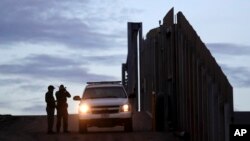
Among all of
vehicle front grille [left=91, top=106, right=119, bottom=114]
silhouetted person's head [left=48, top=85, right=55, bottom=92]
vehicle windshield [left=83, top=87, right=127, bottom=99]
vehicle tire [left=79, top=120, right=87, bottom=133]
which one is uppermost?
silhouetted person's head [left=48, top=85, right=55, bottom=92]

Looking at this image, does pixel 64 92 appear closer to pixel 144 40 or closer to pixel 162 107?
pixel 162 107

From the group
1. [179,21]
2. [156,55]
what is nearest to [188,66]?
[179,21]

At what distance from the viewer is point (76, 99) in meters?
31.3

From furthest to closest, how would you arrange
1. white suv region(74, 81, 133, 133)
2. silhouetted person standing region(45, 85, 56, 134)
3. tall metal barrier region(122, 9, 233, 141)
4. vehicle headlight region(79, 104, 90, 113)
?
silhouetted person standing region(45, 85, 56, 134), vehicle headlight region(79, 104, 90, 113), white suv region(74, 81, 133, 133), tall metal barrier region(122, 9, 233, 141)

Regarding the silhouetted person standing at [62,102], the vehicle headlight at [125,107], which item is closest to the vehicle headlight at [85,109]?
the silhouetted person standing at [62,102]

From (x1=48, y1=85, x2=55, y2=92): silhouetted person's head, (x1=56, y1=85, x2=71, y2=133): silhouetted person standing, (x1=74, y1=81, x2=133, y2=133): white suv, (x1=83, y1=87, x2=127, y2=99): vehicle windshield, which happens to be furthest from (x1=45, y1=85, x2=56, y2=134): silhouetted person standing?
(x1=83, y1=87, x2=127, y2=99): vehicle windshield

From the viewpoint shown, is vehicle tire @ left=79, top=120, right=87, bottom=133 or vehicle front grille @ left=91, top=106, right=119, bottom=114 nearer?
vehicle front grille @ left=91, top=106, right=119, bottom=114

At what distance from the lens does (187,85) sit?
28.1 meters

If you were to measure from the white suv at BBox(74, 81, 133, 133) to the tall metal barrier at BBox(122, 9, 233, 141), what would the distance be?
6.33ft

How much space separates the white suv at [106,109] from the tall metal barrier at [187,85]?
1929 millimetres

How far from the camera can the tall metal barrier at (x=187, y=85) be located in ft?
68.9

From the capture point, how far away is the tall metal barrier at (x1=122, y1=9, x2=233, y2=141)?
2102 centimetres

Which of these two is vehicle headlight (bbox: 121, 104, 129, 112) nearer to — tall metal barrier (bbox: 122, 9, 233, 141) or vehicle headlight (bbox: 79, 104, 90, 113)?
vehicle headlight (bbox: 79, 104, 90, 113)

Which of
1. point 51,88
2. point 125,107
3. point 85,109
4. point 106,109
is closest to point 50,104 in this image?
point 51,88
